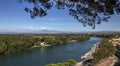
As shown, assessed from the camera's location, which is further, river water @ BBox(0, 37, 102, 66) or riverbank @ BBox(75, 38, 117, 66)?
river water @ BBox(0, 37, 102, 66)

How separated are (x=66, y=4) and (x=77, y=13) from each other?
0.53 m

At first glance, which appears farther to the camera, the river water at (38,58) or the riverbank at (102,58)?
the river water at (38,58)

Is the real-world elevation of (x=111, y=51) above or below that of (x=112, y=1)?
below

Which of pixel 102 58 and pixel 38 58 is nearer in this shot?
pixel 102 58

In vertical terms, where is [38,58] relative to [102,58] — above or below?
below

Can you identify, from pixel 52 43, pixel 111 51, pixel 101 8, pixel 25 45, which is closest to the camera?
pixel 101 8

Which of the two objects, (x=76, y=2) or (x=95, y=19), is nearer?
(x=76, y=2)

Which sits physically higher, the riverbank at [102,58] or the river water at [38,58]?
the riverbank at [102,58]

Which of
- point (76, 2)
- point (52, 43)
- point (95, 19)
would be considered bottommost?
point (52, 43)

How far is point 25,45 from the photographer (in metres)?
76.8

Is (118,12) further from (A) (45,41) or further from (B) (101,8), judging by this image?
(A) (45,41)

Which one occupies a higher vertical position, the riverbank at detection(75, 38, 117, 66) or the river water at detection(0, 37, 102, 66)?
the riverbank at detection(75, 38, 117, 66)

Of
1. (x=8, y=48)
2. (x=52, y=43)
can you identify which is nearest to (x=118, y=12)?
(x=8, y=48)

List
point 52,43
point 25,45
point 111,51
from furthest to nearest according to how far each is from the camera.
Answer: point 52,43 → point 25,45 → point 111,51
